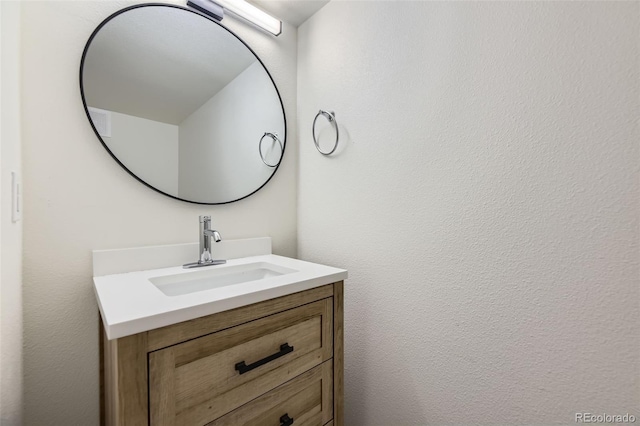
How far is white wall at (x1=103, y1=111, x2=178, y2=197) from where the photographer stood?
1014 millimetres

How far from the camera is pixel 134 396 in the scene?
0.59 metres

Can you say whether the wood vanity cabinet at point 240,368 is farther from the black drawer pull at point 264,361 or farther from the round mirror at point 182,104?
the round mirror at point 182,104

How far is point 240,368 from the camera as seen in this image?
2.39ft

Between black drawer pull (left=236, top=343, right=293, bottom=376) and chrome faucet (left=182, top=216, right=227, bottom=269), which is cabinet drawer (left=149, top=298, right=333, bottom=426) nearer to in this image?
black drawer pull (left=236, top=343, right=293, bottom=376)

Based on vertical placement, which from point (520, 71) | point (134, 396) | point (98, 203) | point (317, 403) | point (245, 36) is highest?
point (245, 36)

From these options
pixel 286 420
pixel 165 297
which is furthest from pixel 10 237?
pixel 286 420

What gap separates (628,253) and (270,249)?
1.23 m

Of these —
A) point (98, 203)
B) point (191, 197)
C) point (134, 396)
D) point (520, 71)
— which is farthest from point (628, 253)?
point (98, 203)

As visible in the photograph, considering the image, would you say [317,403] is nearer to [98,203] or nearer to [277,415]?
[277,415]

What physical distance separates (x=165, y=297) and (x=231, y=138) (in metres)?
0.83

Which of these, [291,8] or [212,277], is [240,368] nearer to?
[212,277]

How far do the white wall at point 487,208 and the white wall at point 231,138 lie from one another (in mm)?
360

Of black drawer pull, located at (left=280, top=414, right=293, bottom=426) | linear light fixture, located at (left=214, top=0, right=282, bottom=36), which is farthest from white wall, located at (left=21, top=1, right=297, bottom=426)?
black drawer pull, located at (left=280, top=414, right=293, bottom=426)

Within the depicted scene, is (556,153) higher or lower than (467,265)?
higher
